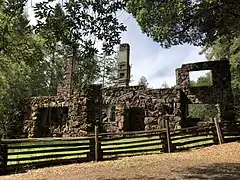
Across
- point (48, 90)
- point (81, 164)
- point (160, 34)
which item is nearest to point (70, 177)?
point (81, 164)

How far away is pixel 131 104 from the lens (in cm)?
2008

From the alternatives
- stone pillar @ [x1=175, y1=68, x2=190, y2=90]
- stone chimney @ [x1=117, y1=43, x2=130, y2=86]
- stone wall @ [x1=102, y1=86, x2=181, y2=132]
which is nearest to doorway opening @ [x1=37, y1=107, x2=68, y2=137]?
stone wall @ [x1=102, y1=86, x2=181, y2=132]

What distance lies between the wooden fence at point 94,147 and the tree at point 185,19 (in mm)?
4179

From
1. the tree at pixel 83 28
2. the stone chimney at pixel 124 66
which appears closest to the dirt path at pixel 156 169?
the tree at pixel 83 28

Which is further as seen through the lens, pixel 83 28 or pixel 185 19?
pixel 185 19

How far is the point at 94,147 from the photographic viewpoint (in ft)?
38.5

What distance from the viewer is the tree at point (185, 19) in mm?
11180

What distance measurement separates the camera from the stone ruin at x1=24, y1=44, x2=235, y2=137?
1828 cm

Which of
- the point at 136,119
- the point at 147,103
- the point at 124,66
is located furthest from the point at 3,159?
the point at 124,66

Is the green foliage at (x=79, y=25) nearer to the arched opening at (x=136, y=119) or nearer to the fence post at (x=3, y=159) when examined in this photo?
the fence post at (x=3, y=159)

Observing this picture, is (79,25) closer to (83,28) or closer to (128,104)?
(83,28)

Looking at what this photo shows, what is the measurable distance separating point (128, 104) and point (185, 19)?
8821mm

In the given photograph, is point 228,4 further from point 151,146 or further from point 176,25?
point 151,146

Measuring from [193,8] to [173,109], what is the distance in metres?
8.47
